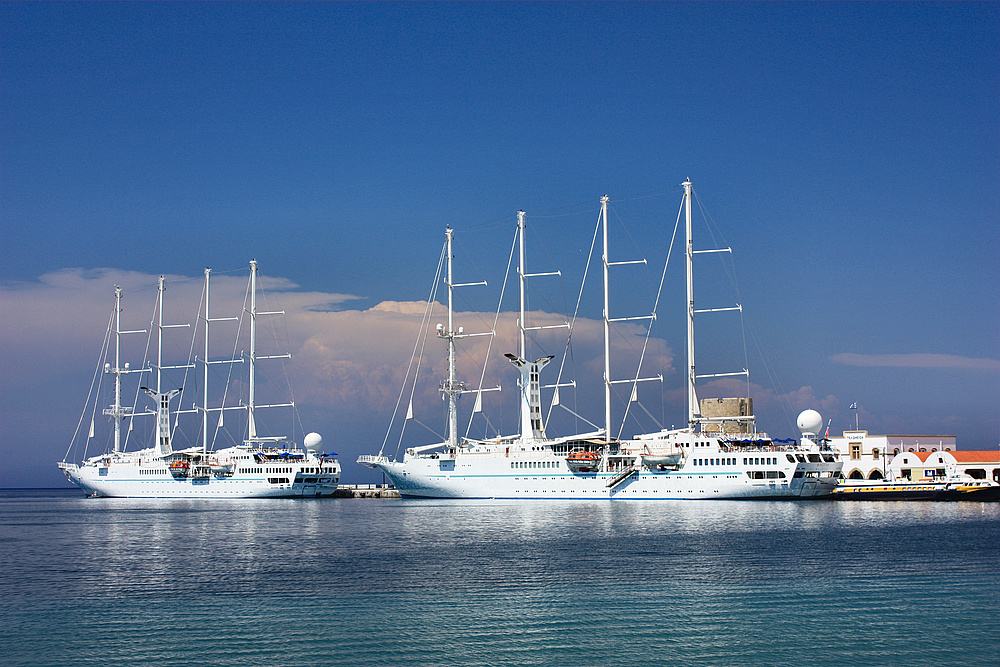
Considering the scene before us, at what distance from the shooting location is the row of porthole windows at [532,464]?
83.6 meters

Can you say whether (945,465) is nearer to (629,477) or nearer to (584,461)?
(629,477)

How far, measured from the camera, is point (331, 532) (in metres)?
56.9

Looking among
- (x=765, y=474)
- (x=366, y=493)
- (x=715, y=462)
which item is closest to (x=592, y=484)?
(x=715, y=462)

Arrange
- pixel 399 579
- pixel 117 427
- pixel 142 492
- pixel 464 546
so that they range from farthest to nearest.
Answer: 1. pixel 117 427
2. pixel 142 492
3. pixel 464 546
4. pixel 399 579

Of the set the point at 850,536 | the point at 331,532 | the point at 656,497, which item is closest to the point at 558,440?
the point at 656,497

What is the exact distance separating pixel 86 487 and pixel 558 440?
66.2 metres

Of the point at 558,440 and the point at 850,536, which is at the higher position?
the point at 558,440

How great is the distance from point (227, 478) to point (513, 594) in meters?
76.2

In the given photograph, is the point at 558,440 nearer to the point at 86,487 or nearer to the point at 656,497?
the point at 656,497

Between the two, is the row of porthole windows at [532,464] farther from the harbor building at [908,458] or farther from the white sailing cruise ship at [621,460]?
the harbor building at [908,458]

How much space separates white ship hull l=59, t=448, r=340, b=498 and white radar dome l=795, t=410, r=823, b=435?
49.1 metres

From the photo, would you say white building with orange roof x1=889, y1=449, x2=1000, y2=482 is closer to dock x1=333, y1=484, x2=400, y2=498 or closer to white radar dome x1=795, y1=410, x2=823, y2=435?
white radar dome x1=795, y1=410, x2=823, y2=435

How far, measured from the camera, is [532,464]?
275ft

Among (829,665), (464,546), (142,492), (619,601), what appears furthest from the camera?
(142,492)
